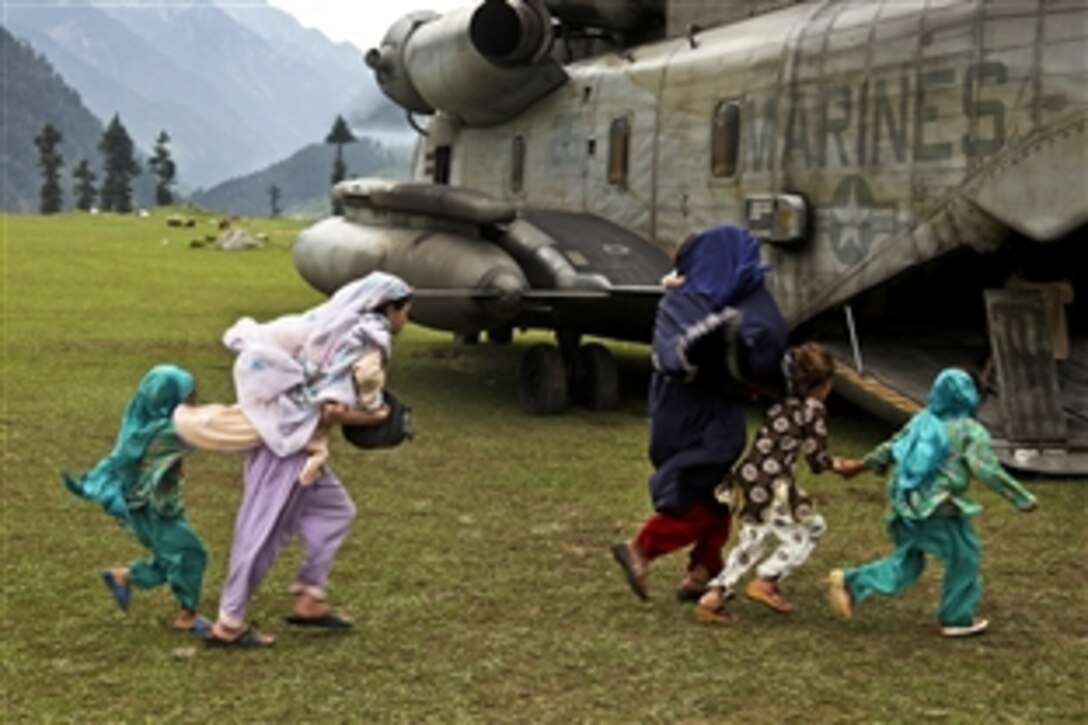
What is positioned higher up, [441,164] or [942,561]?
[441,164]

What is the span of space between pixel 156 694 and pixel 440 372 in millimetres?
9025

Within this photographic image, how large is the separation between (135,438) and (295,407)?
61 centimetres

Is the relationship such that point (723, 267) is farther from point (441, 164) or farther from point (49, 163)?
point (49, 163)

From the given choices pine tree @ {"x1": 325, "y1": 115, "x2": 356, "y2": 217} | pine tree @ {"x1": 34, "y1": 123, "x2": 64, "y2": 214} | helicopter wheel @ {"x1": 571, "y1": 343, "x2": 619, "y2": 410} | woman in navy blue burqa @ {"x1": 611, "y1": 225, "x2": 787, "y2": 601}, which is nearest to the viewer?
woman in navy blue burqa @ {"x1": 611, "y1": 225, "x2": 787, "y2": 601}

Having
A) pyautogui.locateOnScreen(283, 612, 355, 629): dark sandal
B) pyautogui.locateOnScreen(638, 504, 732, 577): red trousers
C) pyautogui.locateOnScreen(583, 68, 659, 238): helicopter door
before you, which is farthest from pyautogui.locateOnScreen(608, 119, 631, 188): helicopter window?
pyautogui.locateOnScreen(283, 612, 355, 629): dark sandal

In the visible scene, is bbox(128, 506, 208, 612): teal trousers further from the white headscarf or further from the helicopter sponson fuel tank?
the helicopter sponson fuel tank

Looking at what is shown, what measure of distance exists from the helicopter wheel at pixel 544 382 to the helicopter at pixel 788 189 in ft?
0.09

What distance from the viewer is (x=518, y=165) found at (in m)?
12.8

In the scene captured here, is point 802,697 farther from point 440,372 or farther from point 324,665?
point 440,372

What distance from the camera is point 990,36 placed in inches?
310

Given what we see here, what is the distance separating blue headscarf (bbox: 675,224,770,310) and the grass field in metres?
1.33

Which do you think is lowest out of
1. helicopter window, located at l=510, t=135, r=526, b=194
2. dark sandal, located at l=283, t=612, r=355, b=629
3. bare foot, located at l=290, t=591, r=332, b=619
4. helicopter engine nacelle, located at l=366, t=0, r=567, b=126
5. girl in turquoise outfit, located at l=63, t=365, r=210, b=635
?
dark sandal, located at l=283, t=612, r=355, b=629

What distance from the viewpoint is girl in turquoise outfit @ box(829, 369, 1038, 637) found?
471cm

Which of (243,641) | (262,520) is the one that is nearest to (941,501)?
(262,520)
